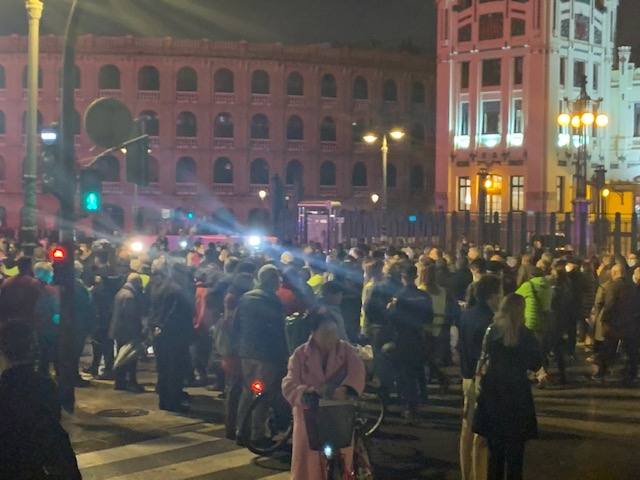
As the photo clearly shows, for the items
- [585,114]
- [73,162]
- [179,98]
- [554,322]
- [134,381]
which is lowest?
[134,381]

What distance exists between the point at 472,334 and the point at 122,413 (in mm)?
5424

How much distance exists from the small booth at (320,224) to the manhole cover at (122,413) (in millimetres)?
19416

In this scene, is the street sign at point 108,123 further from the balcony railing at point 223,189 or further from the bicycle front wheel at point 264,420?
the balcony railing at point 223,189

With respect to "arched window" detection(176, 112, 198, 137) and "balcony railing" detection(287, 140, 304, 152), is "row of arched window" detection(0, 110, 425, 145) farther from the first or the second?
"balcony railing" detection(287, 140, 304, 152)

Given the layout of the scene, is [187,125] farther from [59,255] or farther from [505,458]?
[505,458]

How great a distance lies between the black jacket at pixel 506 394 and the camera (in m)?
6.91

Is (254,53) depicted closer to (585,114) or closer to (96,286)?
(585,114)

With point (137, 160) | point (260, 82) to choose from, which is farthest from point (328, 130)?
point (137, 160)

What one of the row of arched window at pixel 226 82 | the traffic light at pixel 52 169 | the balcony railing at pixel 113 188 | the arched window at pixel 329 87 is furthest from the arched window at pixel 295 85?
the traffic light at pixel 52 169

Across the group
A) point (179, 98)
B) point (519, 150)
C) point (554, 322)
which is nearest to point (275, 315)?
point (554, 322)

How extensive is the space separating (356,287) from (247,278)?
3785 millimetres

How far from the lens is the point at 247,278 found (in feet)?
36.8

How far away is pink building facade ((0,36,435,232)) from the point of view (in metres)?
63.7

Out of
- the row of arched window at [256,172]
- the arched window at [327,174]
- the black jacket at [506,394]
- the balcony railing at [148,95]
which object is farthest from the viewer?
the arched window at [327,174]
